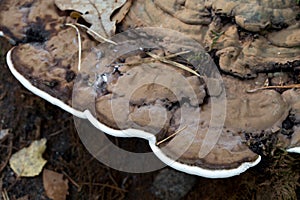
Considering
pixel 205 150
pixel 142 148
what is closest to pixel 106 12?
pixel 205 150

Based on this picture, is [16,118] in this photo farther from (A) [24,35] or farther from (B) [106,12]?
(B) [106,12]

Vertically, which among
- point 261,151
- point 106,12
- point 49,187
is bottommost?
point 49,187

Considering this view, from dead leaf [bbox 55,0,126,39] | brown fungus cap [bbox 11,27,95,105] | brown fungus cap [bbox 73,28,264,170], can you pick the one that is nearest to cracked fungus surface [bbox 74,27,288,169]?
brown fungus cap [bbox 73,28,264,170]

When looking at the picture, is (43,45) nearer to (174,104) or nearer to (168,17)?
(168,17)

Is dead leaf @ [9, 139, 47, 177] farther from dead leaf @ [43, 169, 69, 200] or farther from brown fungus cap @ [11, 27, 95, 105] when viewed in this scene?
brown fungus cap @ [11, 27, 95, 105]

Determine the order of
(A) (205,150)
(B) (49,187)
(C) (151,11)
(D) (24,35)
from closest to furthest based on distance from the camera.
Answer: (A) (205,150)
(C) (151,11)
(D) (24,35)
(B) (49,187)

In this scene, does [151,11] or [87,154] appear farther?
[87,154]

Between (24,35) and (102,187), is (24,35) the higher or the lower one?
the higher one
